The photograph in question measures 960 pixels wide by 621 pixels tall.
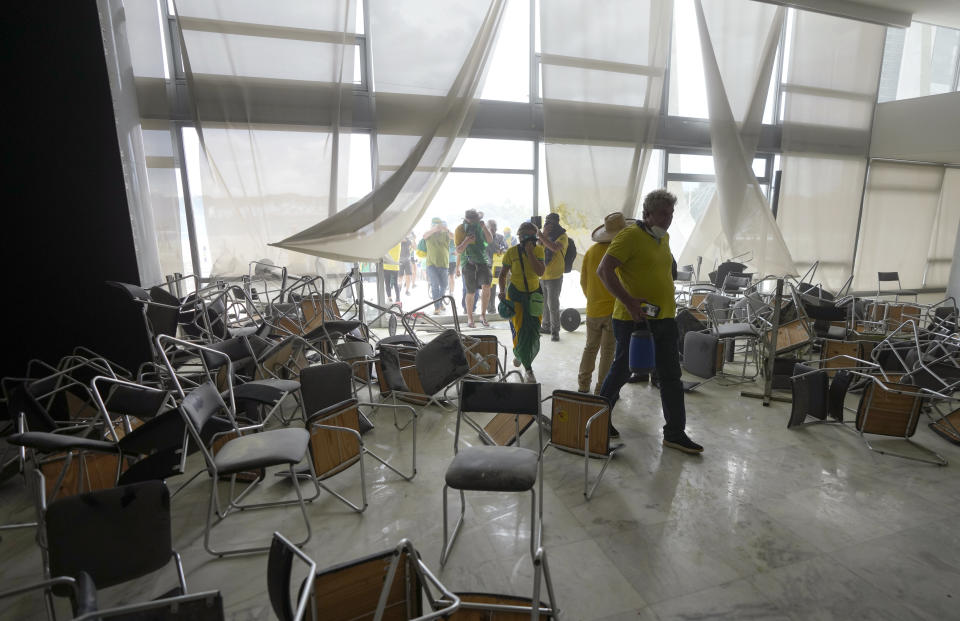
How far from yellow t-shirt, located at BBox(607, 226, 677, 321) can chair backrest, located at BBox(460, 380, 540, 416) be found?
2.86 ft

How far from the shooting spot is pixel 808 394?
2.88m

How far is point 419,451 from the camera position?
2689 mm

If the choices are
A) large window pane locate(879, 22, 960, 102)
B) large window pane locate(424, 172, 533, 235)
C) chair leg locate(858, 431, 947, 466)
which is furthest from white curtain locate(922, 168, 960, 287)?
chair leg locate(858, 431, 947, 466)

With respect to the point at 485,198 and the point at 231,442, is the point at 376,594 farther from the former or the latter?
the point at 485,198

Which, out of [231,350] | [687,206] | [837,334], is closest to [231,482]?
[231,350]

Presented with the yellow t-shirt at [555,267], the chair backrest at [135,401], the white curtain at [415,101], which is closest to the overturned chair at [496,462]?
the chair backrest at [135,401]

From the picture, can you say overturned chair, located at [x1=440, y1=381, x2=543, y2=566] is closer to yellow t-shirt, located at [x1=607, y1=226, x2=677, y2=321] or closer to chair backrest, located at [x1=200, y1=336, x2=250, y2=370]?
yellow t-shirt, located at [x1=607, y1=226, x2=677, y2=321]

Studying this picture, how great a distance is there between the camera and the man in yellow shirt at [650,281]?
2.35 m

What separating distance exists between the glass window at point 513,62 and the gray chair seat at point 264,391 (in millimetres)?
4446

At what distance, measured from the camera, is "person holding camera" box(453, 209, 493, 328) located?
527 centimetres

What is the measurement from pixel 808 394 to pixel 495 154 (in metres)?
4.40

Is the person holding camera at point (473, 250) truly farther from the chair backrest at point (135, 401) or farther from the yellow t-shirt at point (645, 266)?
the chair backrest at point (135, 401)

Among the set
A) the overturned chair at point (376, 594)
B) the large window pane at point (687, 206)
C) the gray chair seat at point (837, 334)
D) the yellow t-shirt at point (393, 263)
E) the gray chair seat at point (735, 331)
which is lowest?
the gray chair seat at point (837, 334)

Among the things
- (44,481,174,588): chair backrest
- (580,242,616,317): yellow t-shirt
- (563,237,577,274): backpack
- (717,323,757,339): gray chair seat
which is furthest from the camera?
(563,237,577,274): backpack
